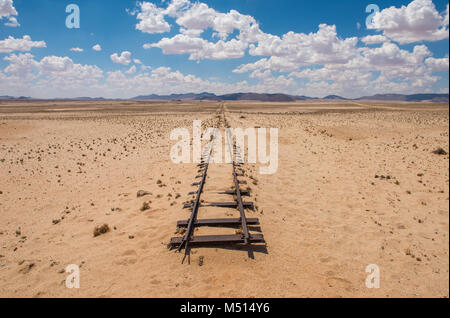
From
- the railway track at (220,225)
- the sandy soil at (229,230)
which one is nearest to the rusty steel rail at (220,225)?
the railway track at (220,225)

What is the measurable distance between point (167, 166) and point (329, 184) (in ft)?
28.0

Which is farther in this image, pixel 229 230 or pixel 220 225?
pixel 220 225

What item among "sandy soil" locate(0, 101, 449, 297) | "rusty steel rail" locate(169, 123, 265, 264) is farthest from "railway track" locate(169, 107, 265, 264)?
"sandy soil" locate(0, 101, 449, 297)

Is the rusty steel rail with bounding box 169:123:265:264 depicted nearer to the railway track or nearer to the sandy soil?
the railway track

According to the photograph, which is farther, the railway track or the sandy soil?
the railway track

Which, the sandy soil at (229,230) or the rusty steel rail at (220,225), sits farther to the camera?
the rusty steel rail at (220,225)

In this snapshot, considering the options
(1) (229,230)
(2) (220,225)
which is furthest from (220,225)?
(1) (229,230)

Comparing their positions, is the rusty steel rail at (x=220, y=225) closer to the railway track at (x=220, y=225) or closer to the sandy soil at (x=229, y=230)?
the railway track at (x=220, y=225)

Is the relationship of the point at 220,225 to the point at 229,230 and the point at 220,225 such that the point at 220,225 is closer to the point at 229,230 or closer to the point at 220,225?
the point at 220,225

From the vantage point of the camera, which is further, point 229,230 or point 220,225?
point 220,225
